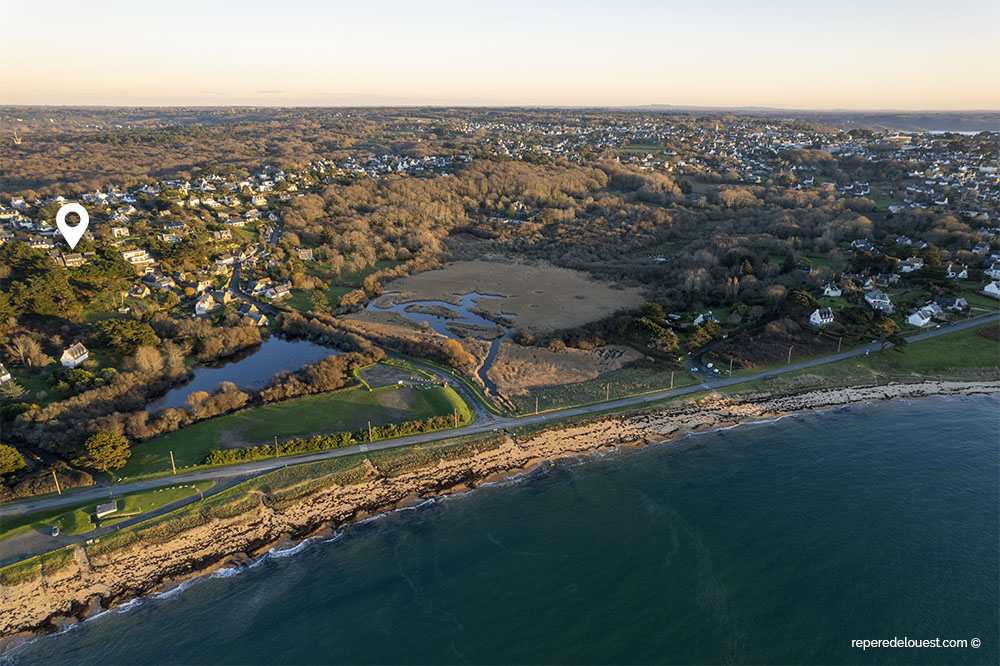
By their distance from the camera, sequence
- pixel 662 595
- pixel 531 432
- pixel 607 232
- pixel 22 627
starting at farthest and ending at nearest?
pixel 607 232 → pixel 531 432 → pixel 662 595 → pixel 22 627

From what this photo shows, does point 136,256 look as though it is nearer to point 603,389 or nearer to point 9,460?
point 9,460

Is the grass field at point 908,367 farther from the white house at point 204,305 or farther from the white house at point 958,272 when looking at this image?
the white house at point 204,305

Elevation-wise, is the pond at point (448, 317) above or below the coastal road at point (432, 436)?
above

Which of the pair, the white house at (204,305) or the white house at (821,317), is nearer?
the white house at (821,317)

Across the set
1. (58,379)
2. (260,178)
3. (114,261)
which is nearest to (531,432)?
(58,379)

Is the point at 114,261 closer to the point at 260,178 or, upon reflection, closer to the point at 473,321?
the point at 473,321

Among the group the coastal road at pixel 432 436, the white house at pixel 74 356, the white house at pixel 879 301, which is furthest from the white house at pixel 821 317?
the white house at pixel 74 356
